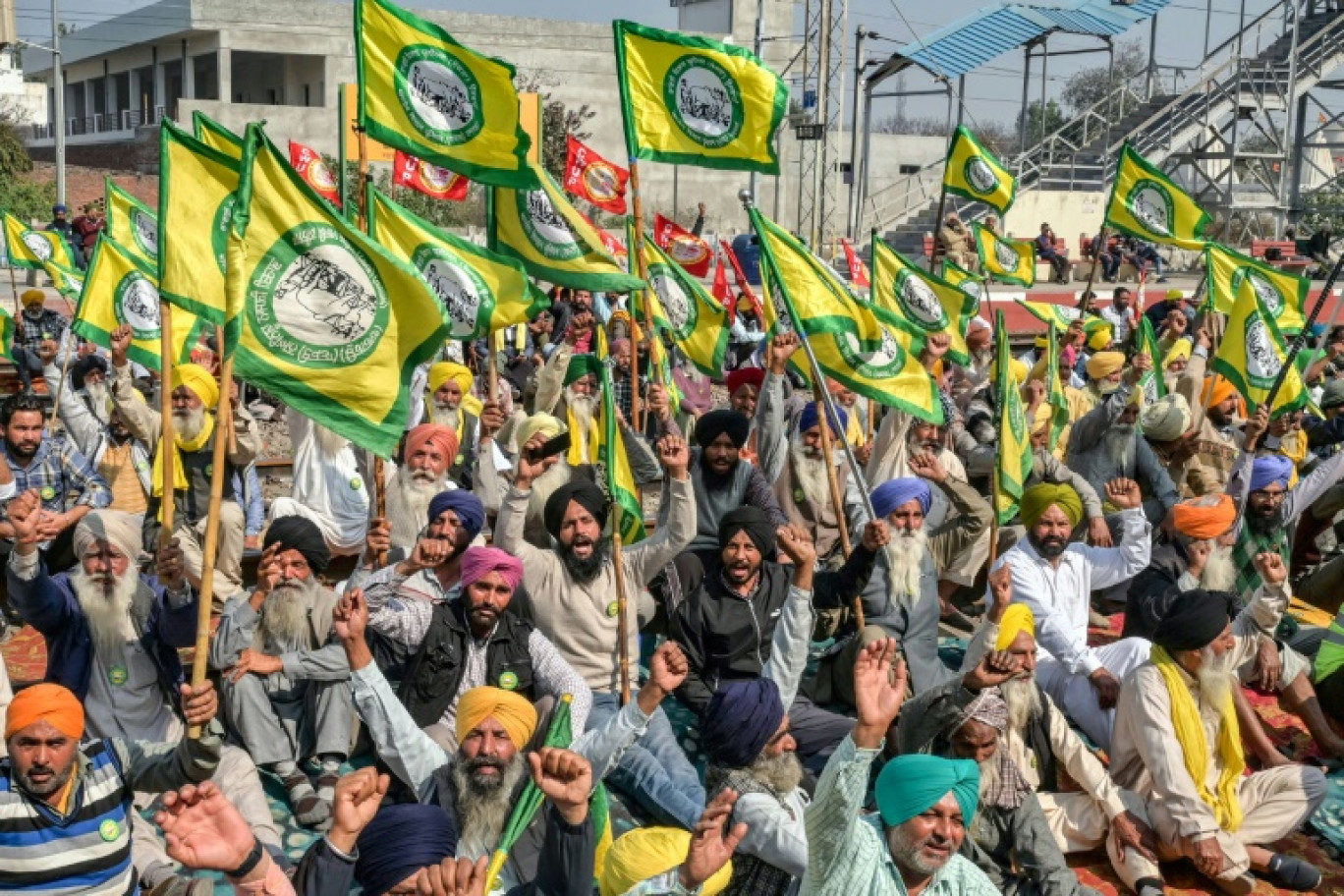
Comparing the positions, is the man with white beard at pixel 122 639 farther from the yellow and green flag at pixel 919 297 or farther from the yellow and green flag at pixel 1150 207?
the yellow and green flag at pixel 1150 207

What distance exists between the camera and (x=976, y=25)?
28812 mm

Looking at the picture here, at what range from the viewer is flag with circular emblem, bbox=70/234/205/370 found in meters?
9.12

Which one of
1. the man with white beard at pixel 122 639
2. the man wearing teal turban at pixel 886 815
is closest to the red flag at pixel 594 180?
the man with white beard at pixel 122 639

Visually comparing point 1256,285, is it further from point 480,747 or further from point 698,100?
point 480,747

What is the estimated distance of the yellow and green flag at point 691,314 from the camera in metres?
10.1

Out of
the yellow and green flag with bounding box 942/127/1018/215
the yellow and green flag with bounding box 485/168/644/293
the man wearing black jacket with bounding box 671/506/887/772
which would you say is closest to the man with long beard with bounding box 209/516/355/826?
the man wearing black jacket with bounding box 671/506/887/772

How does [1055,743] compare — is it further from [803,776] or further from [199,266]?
[199,266]

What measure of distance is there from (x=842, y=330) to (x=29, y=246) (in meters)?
8.22

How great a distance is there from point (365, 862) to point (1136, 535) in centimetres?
449

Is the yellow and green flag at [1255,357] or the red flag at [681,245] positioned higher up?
the red flag at [681,245]

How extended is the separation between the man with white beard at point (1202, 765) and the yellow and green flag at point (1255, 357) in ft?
12.0

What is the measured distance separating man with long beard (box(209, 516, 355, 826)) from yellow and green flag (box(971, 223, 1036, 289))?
28.4ft

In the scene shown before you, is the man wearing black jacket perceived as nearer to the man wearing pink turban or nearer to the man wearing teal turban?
the man wearing pink turban

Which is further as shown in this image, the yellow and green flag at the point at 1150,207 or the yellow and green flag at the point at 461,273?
the yellow and green flag at the point at 1150,207
